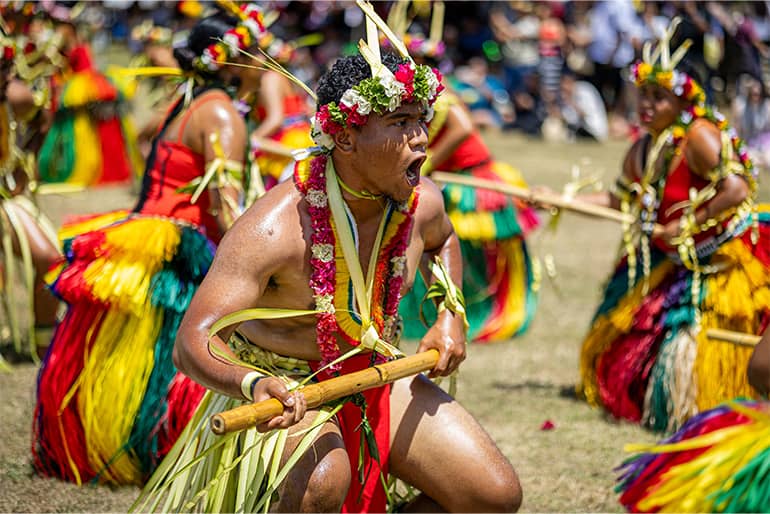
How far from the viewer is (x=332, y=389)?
271cm

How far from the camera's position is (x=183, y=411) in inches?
157

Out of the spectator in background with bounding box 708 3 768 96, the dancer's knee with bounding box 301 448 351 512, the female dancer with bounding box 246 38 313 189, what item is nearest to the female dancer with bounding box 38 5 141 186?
the female dancer with bounding box 246 38 313 189

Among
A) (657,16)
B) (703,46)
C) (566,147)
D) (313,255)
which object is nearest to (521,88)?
(566,147)

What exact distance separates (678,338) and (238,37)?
7.79ft

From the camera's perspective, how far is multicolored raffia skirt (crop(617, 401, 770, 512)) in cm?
260

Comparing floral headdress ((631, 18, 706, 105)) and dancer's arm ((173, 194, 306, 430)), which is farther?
floral headdress ((631, 18, 706, 105))

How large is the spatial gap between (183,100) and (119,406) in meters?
1.38

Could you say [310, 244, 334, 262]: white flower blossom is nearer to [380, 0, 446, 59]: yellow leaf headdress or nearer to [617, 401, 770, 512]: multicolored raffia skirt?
[617, 401, 770, 512]: multicolored raffia skirt

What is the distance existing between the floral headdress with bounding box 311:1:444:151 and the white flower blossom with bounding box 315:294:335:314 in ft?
1.40

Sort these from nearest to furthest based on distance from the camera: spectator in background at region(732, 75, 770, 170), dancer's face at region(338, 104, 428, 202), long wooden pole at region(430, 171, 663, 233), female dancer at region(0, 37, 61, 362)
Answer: dancer's face at region(338, 104, 428, 202) → long wooden pole at region(430, 171, 663, 233) → female dancer at region(0, 37, 61, 362) → spectator in background at region(732, 75, 770, 170)

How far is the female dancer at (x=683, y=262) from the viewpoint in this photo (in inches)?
186

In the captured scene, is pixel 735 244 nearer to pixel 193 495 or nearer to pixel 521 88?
pixel 193 495

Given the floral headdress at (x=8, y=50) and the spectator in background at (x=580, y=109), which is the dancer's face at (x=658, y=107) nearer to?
the floral headdress at (x=8, y=50)

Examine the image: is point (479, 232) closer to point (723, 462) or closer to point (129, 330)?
point (129, 330)
